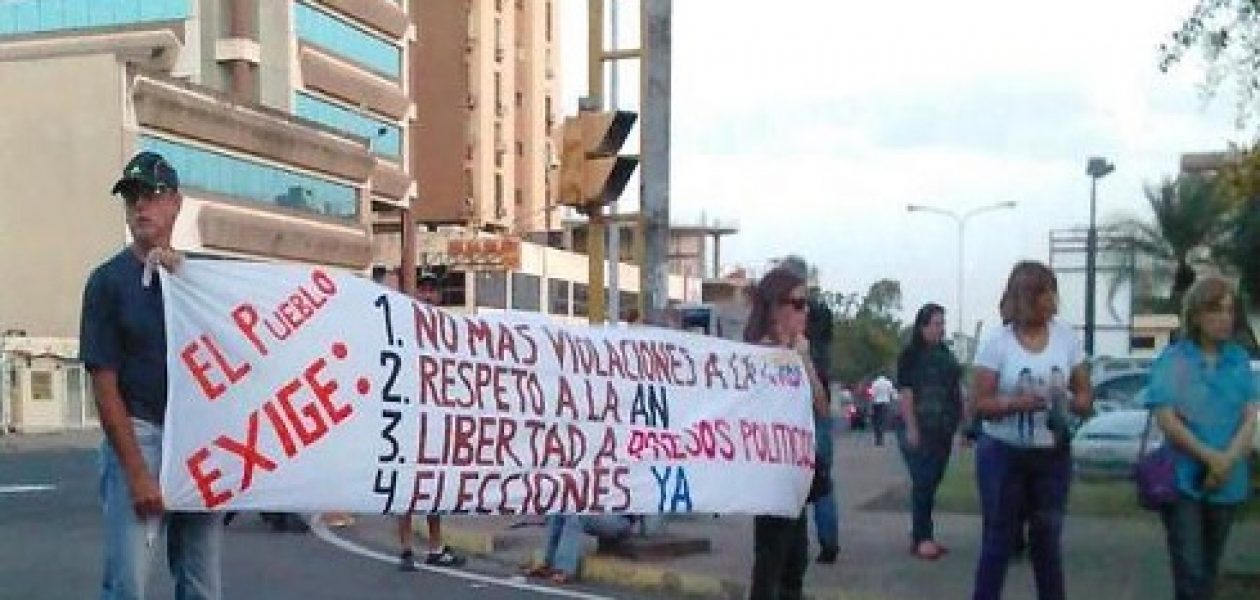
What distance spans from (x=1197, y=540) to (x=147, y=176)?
4.69 meters

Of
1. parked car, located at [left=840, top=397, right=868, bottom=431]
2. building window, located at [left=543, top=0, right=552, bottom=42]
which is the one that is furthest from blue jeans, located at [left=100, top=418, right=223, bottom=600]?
building window, located at [left=543, top=0, right=552, bottom=42]

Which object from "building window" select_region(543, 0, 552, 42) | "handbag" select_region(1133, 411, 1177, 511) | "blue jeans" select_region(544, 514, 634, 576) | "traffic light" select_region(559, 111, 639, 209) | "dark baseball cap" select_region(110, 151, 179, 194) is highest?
"building window" select_region(543, 0, 552, 42)

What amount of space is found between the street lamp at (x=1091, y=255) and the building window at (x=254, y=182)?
97.9 ft

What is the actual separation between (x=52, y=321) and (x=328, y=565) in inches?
2023

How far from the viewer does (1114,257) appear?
146 ft

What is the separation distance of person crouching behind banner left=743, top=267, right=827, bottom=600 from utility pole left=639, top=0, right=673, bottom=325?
3484mm

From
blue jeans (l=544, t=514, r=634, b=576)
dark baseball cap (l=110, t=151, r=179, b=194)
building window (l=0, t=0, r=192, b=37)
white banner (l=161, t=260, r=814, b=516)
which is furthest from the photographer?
building window (l=0, t=0, r=192, b=37)

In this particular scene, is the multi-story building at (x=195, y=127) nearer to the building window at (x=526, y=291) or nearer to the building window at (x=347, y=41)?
the building window at (x=347, y=41)

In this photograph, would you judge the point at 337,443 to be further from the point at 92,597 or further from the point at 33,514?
the point at 33,514

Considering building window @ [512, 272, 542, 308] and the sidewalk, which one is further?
building window @ [512, 272, 542, 308]

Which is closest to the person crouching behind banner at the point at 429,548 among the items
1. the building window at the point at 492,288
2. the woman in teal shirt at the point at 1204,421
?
the woman in teal shirt at the point at 1204,421

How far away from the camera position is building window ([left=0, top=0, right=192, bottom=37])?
65.6 meters

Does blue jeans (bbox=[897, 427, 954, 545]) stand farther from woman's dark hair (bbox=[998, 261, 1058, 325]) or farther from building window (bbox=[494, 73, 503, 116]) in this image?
building window (bbox=[494, 73, 503, 116])

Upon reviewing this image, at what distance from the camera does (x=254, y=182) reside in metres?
64.0
